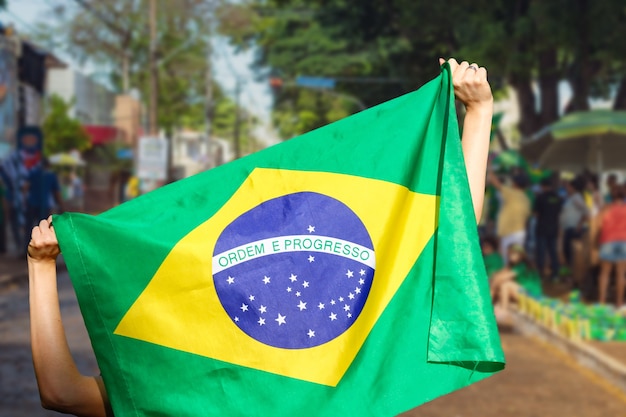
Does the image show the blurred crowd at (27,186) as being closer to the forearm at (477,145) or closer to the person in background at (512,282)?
the person in background at (512,282)

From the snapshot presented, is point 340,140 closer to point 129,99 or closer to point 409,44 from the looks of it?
point 409,44

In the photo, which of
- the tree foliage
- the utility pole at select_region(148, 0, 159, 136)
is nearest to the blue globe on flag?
the tree foliage

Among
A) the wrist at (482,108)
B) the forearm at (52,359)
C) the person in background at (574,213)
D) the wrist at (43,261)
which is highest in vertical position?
the wrist at (482,108)

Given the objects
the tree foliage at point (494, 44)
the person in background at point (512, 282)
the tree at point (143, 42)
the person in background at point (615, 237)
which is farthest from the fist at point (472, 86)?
the tree at point (143, 42)

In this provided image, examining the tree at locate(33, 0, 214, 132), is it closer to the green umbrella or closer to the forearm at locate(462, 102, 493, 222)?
the green umbrella

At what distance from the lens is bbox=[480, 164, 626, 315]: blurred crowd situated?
569 inches

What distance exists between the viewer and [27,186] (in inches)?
807

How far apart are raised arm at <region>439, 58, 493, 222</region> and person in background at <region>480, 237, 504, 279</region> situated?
1180cm

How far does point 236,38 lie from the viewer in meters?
60.3

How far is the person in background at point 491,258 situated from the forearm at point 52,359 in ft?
40.0

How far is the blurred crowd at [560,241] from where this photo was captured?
47.4 feet

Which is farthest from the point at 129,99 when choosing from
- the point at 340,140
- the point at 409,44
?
the point at 340,140

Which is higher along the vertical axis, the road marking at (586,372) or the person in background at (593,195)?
the person in background at (593,195)

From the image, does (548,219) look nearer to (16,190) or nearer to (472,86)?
(16,190)
